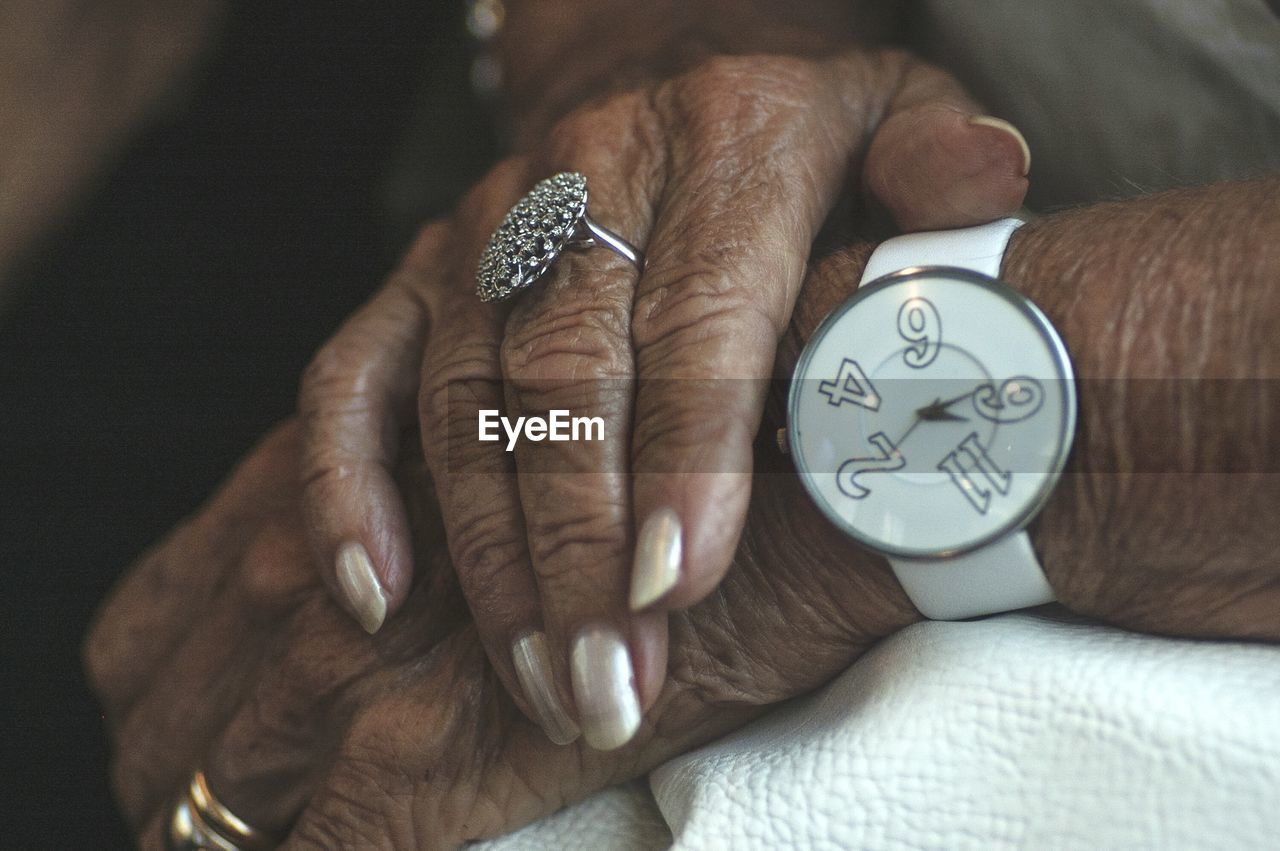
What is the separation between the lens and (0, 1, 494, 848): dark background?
1412mm

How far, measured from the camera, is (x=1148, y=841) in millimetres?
575

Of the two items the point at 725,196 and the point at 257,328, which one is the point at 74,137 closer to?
the point at 257,328

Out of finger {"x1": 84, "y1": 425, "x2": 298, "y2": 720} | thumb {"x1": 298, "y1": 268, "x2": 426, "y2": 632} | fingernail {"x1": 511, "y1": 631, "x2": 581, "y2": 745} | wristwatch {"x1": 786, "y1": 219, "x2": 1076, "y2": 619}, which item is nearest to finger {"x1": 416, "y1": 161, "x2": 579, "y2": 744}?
fingernail {"x1": 511, "y1": 631, "x2": 581, "y2": 745}

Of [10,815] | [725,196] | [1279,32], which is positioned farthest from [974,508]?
[10,815]

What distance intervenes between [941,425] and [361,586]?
0.54 metres

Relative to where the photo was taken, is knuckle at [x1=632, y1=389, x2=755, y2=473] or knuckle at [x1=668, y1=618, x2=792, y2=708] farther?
knuckle at [x1=668, y1=618, x2=792, y2=708]

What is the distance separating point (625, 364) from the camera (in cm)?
77

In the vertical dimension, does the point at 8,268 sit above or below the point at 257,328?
above

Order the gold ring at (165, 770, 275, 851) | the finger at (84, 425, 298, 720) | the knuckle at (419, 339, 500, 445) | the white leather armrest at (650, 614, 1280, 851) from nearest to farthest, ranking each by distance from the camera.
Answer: the white leather armrest at (650, 614, 1280, 851) → the knuckle at (419, 339, 500, 445) → the gold ring at (165, 770, 275, 851) → the finger at (84, 425, 298, 720)

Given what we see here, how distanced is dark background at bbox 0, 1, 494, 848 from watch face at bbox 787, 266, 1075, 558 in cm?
99

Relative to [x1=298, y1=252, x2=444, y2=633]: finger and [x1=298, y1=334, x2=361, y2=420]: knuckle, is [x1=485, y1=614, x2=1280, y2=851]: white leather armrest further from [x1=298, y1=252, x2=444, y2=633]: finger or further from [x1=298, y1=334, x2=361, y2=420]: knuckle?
[x1=298, y1=334, x2=361, y2=420]: knuckle

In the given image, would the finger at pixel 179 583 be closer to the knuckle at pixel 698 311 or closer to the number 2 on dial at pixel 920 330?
the knuckle at pixel 698 311

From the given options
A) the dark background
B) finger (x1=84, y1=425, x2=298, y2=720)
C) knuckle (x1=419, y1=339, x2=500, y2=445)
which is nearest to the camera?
knuckle (x1=419, y1=339, x2=500, y2=445)

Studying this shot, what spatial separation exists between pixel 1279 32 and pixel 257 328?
1.34 m
